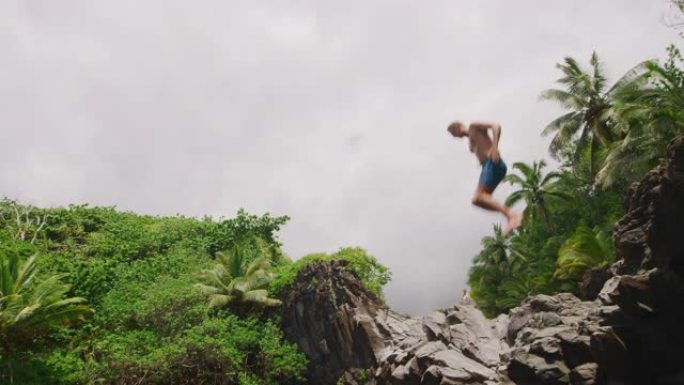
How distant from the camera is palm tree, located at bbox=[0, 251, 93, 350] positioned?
14.3m

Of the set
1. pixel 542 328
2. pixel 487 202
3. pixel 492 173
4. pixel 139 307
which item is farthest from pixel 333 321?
pixel 492 173

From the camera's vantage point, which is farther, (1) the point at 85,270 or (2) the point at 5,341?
(1) the point at 85,270

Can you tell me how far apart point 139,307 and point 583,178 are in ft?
87.5

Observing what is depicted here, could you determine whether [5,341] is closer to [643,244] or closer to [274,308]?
[274,308]

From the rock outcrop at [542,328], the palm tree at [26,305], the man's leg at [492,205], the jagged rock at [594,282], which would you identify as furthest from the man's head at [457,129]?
the jagged rock at [594,282]

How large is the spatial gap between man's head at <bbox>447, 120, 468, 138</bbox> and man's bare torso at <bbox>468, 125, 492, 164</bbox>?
0.07 metres

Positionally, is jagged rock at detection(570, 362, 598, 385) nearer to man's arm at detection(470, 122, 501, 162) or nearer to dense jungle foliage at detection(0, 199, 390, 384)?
man's arm at detection(470, 122, 501, 162)

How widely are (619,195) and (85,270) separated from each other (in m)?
28.4

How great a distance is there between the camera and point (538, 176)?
115 ft

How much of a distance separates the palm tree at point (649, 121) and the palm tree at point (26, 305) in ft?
66.8

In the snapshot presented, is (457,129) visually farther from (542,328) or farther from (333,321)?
(333,321)

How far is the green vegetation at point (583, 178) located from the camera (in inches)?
834

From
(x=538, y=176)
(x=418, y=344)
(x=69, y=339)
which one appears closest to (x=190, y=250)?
(x=69, y=339)

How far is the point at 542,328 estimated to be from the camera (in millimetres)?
14906
